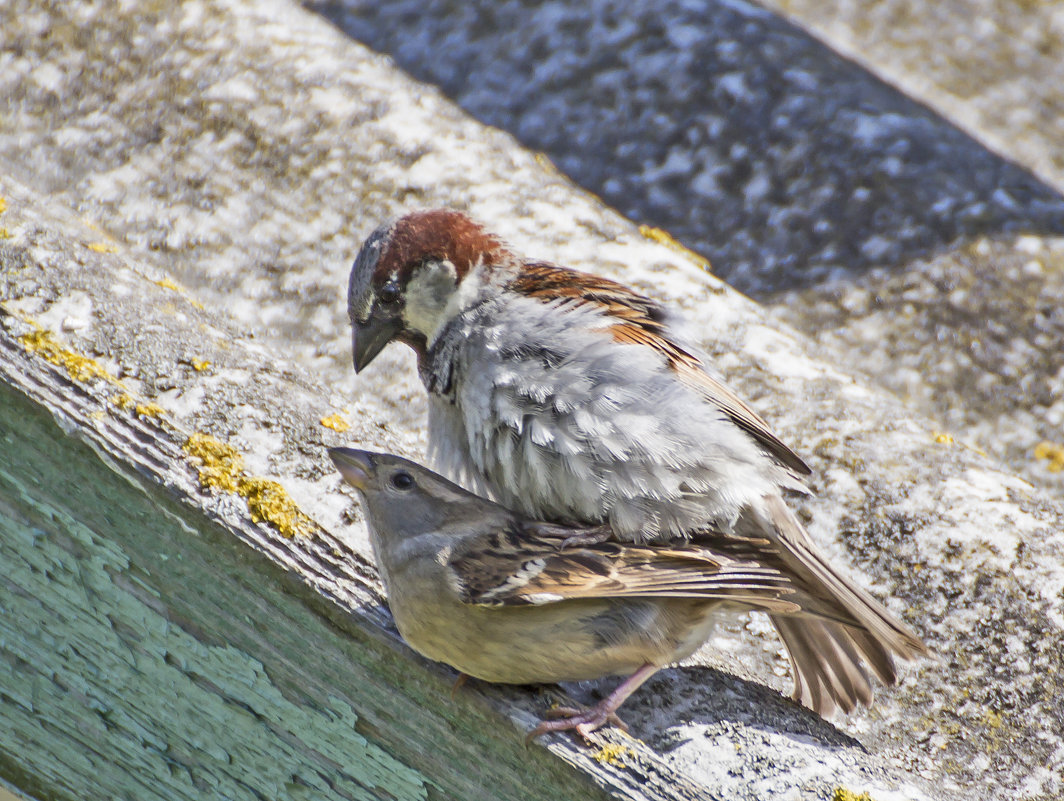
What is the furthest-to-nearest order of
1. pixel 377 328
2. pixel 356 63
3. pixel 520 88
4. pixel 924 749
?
pixel 520 88, pixel 356 63, pixel 377 328, pixel 924 749

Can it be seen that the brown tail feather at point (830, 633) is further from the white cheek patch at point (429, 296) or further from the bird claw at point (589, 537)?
the white cheek patch at point (429, 296)

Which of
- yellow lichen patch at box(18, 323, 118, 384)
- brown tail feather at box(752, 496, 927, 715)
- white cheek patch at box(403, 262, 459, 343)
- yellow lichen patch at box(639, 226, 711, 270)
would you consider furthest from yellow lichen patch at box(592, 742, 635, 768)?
yellow lichen patch at box(639, 226, 711, 270)

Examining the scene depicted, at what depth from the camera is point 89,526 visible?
196 centimetres

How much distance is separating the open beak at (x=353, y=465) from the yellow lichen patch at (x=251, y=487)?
0.11 metres

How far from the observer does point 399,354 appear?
262cm

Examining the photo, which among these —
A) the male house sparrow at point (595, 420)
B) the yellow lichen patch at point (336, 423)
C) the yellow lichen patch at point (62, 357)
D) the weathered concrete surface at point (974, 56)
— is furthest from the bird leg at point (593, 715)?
the weathered concrete surface at point (974, 56)

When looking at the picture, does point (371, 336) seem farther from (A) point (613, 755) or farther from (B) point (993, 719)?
(B) point (993, 719)

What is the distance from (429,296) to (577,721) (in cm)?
93

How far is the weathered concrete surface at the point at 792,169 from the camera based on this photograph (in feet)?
9.53

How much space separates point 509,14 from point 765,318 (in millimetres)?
1637

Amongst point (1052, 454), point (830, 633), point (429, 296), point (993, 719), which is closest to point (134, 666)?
point (429, 296)

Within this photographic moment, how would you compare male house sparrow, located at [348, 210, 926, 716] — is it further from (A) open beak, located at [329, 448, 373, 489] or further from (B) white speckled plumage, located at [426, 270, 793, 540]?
(A) open beak, located at [329, 448, 373, 489]

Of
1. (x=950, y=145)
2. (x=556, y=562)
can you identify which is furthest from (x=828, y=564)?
(x=950, y=145)

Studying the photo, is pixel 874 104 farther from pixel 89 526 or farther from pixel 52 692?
pixel 52 692
